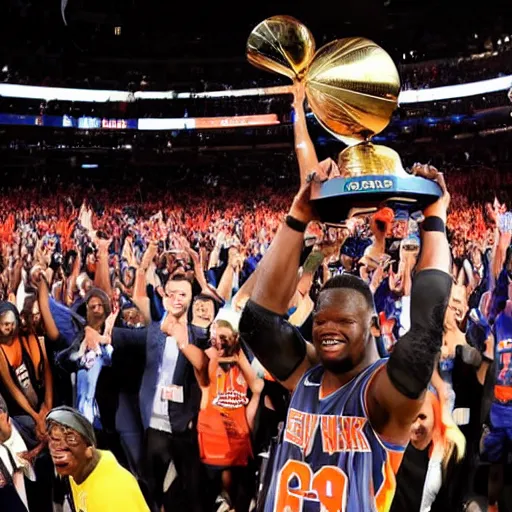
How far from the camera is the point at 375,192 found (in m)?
1.44

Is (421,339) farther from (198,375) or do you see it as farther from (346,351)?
(198,375)

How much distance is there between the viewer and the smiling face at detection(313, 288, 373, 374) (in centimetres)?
147

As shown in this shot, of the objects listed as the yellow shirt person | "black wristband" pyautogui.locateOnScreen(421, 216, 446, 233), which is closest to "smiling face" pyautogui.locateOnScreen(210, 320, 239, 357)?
the yellow shirt person

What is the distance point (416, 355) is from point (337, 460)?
23 centimetres

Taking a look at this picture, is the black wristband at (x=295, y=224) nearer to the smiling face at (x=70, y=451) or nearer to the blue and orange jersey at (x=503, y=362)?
the smiling face at (x=70, y=451)

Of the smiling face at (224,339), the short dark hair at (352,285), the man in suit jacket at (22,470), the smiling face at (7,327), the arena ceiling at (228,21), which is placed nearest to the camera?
the short dark hair at (352,285)

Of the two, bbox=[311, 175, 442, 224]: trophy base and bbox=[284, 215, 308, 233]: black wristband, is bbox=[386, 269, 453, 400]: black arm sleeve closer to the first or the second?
bbox=[311, 175, 442, 224]: trophy base

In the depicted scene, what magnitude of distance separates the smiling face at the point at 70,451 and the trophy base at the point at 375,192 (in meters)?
1.50

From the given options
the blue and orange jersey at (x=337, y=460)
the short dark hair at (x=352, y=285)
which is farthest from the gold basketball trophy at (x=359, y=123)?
the blue and orange jersey at (x=337, y=460)

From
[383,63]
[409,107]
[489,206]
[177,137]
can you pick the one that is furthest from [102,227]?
[383,63]

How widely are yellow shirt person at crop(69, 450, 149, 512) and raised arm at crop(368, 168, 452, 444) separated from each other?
4.60 feet

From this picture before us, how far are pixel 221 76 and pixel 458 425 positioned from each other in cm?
333

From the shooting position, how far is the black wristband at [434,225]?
57.2 inches

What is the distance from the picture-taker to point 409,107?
225 inches
